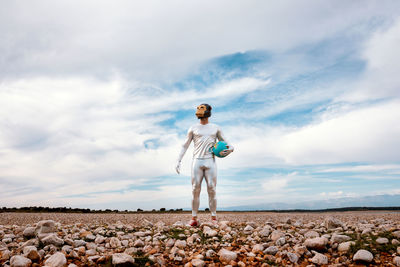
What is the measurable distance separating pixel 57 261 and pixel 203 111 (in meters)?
5.78

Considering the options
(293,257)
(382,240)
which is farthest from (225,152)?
(382,240)

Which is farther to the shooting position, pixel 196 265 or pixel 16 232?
pixel 16 232

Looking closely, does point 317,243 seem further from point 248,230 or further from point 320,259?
point 248,230

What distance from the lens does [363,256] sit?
595cm

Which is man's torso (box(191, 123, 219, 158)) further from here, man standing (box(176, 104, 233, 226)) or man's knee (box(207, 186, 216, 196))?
man's knee (box(207, 186, 216, 196))

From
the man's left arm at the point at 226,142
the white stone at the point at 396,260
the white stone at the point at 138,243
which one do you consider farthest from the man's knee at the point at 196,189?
the white stone at the point at 396,260

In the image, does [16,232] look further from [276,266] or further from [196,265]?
[276,266]

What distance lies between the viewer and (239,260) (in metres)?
6.43

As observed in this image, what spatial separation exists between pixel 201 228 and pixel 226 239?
1565mm

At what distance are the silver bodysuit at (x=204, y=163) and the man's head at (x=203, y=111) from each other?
0.32 m

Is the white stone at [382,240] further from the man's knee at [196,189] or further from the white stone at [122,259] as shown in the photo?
the white stone at [122,259]

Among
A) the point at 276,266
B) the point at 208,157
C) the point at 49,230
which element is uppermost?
the point at 208,157

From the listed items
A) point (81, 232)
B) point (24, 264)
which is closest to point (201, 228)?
point (81, 232)

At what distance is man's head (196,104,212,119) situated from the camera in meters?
9.85
